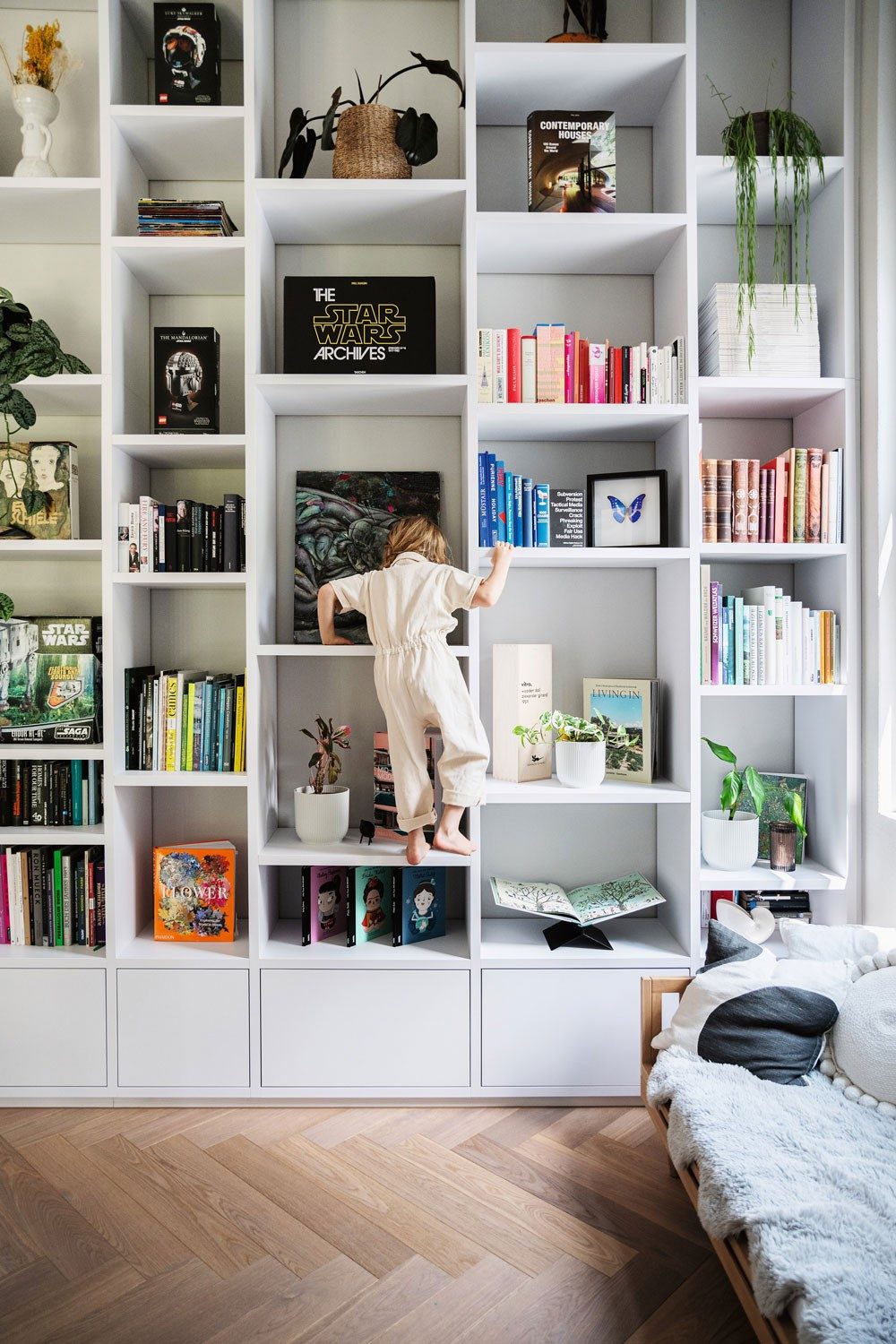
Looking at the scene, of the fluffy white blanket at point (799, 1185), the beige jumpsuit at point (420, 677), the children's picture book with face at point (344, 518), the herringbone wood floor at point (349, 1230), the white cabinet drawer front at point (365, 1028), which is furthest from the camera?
the children's picture book with face at point (344, 518)

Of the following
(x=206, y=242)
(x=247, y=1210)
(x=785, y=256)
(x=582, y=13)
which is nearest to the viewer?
(x=247, y=1210)

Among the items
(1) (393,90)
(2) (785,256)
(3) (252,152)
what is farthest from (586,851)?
(1) (393,90)

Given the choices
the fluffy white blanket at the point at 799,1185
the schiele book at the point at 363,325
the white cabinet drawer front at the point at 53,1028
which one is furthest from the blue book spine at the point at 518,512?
the white cabinet drawer front at the point at 53,1028

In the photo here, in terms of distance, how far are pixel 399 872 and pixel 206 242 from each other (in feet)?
5.56

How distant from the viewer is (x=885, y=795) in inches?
86.0

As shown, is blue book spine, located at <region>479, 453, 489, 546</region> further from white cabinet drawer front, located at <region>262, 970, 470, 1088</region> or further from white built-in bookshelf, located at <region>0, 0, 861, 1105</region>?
white cabinet drawer front, located at <region>262, 970, 470, 1088</region>

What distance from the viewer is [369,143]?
221cm

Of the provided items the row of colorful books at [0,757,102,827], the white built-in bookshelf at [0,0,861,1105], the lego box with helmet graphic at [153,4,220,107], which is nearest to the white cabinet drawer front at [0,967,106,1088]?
the white built-in bookshelf at [0,0,861,1105]

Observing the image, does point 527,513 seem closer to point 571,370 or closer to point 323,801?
point 571,370

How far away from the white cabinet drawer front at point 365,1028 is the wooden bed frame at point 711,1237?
1.63ft

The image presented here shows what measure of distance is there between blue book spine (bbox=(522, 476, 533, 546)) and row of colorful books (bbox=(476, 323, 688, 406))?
22 centimetres

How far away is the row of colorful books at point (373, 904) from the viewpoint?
227 cm

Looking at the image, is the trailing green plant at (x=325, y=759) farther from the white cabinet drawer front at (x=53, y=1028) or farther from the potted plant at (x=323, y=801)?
the white cabinet drawer front at (x=53, y=1028)

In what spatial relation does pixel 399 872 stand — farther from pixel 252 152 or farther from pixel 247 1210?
pixel 252 152
